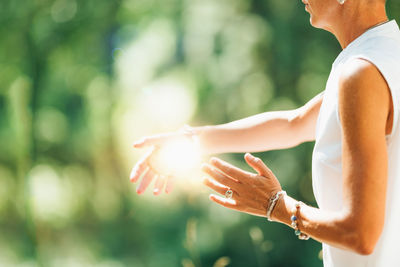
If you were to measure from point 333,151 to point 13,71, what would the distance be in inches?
139

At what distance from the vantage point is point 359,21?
3.49 ft

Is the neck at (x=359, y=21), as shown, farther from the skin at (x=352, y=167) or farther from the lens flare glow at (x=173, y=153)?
the lens flare glow at (x=173, y=153)

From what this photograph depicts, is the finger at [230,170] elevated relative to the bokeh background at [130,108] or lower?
elevated

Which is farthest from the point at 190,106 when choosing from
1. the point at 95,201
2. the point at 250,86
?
the point at 95,201

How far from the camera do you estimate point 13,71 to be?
395 cm

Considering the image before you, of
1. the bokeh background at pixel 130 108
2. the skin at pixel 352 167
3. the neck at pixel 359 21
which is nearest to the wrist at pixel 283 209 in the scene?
the skin at pixel 352 167

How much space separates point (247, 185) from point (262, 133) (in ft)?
1.50

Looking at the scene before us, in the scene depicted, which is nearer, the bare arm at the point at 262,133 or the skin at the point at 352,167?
the skin at the point at 352,167

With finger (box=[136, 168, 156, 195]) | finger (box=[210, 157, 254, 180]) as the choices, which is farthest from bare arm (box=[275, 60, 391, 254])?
finger (box=[136, 168, 156, 195])

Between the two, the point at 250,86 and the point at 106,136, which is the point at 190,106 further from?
the point at 106,136

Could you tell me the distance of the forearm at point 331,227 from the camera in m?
0.89

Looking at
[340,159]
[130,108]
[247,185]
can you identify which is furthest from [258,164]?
[130,108]

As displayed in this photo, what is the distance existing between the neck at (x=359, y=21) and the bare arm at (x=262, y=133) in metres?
0.35

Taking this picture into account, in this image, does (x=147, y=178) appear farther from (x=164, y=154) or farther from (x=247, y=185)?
(x=247, y=185)
